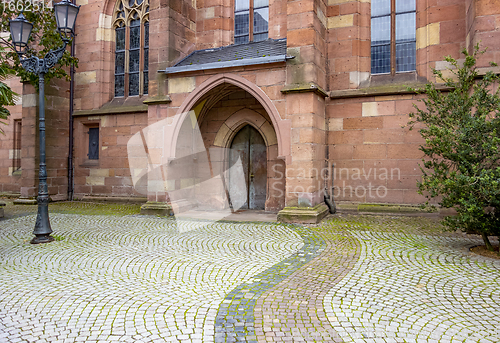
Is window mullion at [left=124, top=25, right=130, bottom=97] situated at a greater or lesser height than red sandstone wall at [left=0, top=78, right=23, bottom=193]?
greater

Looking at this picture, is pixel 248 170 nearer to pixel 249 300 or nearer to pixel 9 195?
pixel 249 300

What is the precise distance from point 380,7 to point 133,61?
25.7 ft

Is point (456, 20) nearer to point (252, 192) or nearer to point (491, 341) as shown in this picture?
point (252, 192)

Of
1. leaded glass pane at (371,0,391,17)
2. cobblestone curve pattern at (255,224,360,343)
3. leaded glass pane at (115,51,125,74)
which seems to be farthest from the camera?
leaded glass pane at (115,51,125,74)

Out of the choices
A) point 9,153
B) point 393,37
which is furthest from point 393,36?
point 9,153

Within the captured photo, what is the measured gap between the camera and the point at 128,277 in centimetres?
437

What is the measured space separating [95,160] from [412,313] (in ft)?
38.0

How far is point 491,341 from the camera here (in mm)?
2754

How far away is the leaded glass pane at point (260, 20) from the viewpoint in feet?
34.4

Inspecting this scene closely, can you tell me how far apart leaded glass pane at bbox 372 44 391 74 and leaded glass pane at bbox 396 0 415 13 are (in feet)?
3.04

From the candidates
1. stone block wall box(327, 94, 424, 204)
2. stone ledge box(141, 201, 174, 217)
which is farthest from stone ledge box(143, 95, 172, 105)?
stone block wall box(327, 94, 424, 204)

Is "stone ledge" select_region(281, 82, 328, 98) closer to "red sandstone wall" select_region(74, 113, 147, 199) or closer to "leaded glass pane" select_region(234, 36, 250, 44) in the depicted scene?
"leaded glass pane" select_region(234, 36, 250, 44)

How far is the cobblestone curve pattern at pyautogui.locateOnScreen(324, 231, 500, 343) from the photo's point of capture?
2.90 m

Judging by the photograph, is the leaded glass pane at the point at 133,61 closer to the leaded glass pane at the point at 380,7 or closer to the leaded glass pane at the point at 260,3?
the leaded glass pane at the point at 260,3
